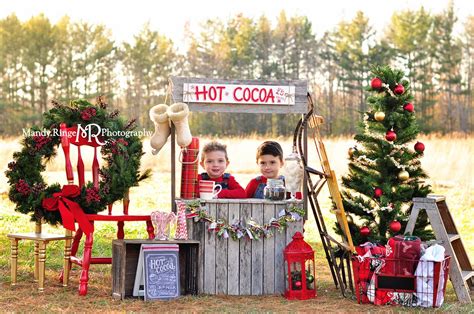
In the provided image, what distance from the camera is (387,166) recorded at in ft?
23.6

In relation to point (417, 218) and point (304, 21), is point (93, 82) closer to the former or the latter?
point (304, 21)

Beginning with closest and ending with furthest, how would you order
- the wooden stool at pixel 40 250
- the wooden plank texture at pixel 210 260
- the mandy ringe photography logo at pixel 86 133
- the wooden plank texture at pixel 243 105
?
the wooden plank texture at pixel 210 260, the wooden stool at pixel 40 250, the wooden plank texture at pixel 243 105, the mandy ringe photography logo at pixel 86 133

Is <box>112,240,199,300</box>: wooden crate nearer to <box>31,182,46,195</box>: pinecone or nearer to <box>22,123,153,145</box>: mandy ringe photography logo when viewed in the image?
<box>31,182,46,195</box>: pinecone

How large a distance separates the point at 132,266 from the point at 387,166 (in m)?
2.45

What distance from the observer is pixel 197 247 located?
6582mm

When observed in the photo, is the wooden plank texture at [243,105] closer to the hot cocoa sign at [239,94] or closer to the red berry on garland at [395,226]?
the hot cocoa sign at [239,94]

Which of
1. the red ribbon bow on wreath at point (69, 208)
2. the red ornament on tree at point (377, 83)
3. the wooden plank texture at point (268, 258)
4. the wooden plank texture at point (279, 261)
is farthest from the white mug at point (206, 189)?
the red ornament on tree at point (377, 83)

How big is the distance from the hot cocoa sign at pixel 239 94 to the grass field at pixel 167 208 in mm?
1156

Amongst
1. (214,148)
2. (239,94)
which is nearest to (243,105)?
(239,94)

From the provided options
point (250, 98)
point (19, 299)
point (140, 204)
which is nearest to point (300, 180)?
Answer: point (250, 98)

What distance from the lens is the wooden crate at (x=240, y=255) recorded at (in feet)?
21.7

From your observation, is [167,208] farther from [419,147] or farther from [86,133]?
[419,147]

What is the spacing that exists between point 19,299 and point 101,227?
4915mm

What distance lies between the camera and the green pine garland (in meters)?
6.57
